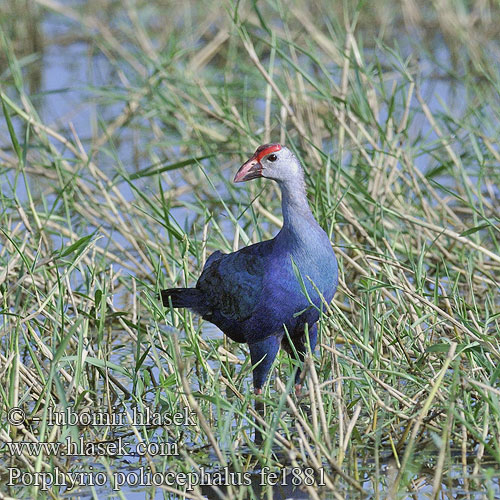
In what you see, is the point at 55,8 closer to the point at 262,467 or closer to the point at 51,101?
the point at 51,101

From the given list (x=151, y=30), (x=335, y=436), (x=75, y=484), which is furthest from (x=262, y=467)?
(x=151, y=30)

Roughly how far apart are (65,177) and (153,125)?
1.52 m

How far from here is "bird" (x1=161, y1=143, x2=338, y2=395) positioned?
3652 mm

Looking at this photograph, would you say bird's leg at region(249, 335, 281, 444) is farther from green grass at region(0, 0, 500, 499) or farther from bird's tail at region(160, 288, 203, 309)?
bird's tail at region(160, 288, 203, 309)

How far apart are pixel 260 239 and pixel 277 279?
923mm

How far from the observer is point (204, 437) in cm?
361

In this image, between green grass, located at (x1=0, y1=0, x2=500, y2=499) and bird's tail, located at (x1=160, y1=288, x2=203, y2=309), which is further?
bird's tail, located at (x1=160, y1=288, x2=203, y2=309)

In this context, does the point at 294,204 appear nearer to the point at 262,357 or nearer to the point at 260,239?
→ the point at 262,357

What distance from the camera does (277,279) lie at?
370cm

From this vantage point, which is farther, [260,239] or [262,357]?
[260,239]

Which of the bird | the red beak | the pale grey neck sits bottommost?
the bird

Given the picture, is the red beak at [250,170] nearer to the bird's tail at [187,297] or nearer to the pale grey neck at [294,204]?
the pale grey neck at [294,204]

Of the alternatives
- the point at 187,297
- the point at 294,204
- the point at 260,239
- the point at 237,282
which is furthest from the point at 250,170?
the point at 260,239

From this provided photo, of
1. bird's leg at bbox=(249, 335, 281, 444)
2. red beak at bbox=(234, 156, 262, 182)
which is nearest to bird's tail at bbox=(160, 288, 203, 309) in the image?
bird's leg at bbox=(249, 335, 281, 444)
